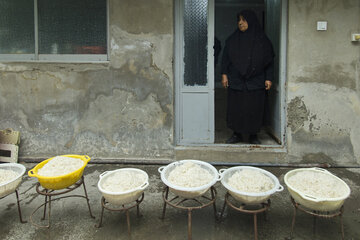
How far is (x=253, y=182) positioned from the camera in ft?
8.84

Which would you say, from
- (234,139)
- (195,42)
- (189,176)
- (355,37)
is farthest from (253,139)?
(189,176)

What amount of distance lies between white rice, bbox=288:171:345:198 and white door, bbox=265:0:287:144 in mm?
1905

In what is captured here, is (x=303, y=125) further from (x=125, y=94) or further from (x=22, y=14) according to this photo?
(x=22, y=14)

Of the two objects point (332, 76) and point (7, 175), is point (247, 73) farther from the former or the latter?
point (7, 175)

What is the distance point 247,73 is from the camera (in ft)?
16.0

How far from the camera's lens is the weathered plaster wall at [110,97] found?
14.8 feet

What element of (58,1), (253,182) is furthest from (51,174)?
(58,1)

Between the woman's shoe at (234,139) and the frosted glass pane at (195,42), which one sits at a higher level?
the frosted glass pane at (195,42)

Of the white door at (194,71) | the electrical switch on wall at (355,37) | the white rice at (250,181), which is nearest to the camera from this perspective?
the white rice at (250,181)

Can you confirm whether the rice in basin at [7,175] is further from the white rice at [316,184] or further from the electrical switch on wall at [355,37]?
the electrical switch on wall at [355,37]

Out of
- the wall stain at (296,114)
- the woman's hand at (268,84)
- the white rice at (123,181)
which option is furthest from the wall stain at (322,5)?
the white rice at (123,181)

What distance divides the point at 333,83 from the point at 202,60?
2027mm

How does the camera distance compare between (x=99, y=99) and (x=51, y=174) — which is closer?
(x=51, y=174)

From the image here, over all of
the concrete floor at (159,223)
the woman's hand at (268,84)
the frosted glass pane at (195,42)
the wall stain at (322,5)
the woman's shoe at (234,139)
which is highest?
the wall stain at (322,5)
